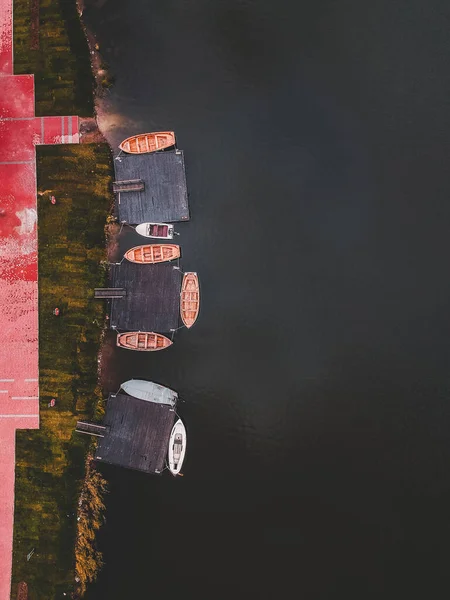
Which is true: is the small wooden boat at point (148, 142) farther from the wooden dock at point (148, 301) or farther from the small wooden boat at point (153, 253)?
the wooden dock at point (148, 301)

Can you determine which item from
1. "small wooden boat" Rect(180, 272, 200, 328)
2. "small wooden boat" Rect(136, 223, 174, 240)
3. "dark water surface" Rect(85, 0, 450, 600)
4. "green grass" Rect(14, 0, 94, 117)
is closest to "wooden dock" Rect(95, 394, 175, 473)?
"dark water surface" Rect(85, 0, 450, 600)

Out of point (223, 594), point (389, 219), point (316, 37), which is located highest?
point (316, 37)

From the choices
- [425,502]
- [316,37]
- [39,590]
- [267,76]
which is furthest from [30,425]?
[316,37]

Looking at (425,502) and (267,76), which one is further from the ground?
(267,76)

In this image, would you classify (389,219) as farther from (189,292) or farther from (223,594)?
(223,594)

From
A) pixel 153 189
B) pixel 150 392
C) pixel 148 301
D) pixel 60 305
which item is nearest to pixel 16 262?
pixel 60 305

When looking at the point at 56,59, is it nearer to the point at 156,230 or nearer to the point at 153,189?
the point at 153,189

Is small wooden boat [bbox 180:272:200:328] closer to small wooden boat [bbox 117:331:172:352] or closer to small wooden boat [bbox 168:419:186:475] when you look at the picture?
small wooden boat [bbox 117:331:172:352]

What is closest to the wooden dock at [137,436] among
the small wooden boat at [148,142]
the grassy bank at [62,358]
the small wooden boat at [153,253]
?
the grassy bank at [62,358]
